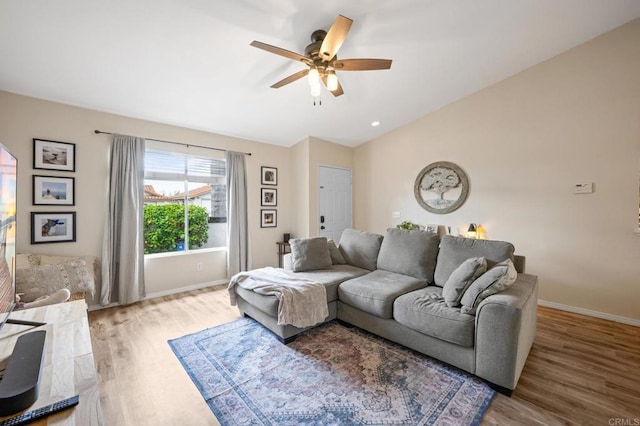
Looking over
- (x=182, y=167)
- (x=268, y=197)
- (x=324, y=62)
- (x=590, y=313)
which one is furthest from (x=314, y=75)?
(x=590, y=313)

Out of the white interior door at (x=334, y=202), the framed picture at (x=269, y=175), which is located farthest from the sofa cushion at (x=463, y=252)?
the framed picture at (x=269, y=175)

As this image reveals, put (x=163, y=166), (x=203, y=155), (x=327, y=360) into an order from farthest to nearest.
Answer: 1. (x=203, y=155)
2. (x=163, y=166)
3. (x=327, y=360)

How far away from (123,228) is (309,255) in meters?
2.46

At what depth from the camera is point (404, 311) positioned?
2271 mm

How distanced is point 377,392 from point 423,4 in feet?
10.6

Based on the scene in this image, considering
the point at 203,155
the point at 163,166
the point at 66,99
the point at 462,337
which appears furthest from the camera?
the point at 203,155

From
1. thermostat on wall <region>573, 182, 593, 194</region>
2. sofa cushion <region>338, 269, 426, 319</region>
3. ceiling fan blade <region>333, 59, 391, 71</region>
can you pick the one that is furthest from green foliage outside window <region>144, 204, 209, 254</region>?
thermostat on wall <region>573, 182, 593, 194</region>

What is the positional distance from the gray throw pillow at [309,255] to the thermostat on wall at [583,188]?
10.4ft

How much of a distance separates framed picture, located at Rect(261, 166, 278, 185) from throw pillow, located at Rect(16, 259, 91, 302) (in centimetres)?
279

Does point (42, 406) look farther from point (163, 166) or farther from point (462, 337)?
point (163, 166)

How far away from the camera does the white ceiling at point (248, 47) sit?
2170 mm

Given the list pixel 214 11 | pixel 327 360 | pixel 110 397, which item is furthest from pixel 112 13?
pixel 327 360

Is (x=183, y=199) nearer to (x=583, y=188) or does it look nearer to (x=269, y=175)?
(x=269, y=175)

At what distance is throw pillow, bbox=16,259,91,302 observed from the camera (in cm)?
250
